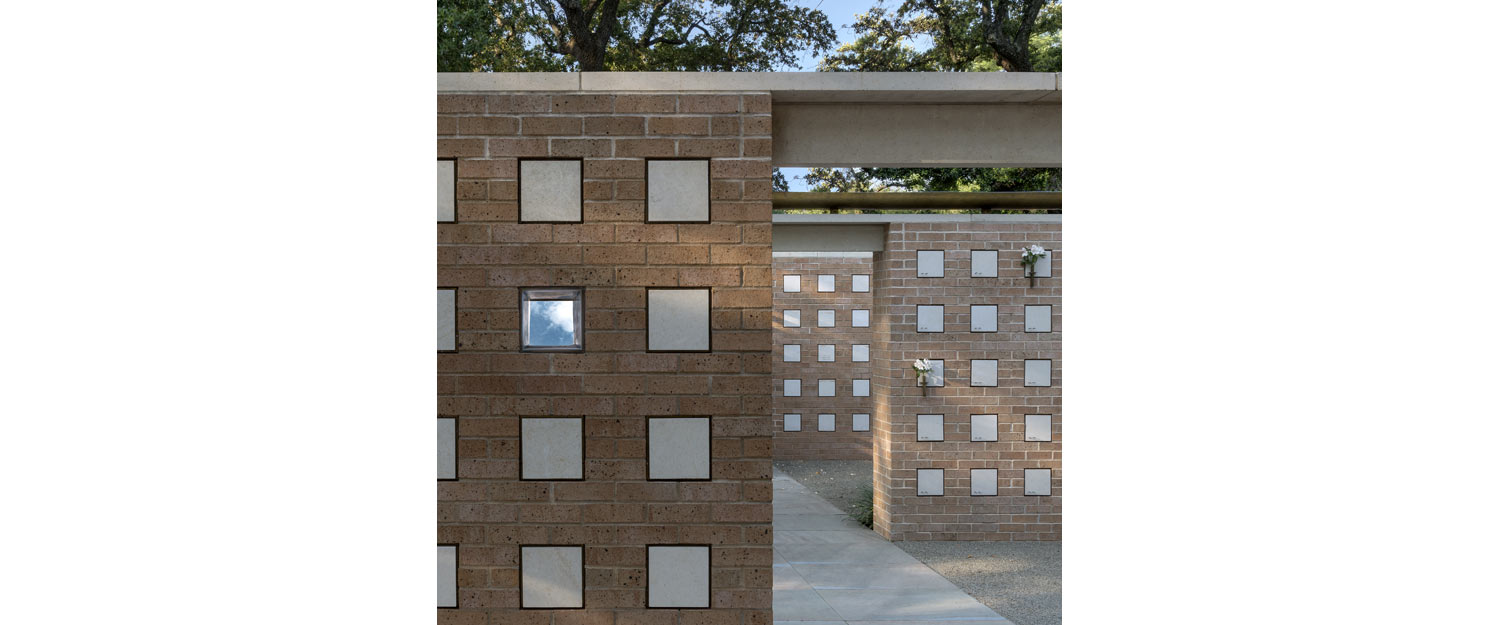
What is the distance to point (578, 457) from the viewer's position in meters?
2.69

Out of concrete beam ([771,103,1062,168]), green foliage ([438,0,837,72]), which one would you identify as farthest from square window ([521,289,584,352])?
green foliage ([438,0,837,72])

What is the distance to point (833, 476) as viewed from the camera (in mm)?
10508

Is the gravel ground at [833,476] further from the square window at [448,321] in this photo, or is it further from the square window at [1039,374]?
the square window at [448,321]

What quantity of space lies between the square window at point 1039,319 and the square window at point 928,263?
682 mm

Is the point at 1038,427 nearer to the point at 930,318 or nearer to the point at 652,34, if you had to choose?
the point at 930,318

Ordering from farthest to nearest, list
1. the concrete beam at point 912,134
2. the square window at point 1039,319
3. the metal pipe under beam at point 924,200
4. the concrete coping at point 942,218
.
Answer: the square window at point 1039,319
the concrete coping at point 942,218
the metal pipe under beam at point 924,200
the concrete beam at point 912,134

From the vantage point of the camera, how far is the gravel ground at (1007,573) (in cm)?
503

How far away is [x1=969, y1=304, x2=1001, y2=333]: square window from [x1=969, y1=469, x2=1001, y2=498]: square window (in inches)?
37.8

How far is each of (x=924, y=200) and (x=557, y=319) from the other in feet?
13.9

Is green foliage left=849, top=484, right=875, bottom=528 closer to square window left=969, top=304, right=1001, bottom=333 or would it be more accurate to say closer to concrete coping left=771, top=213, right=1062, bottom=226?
square window left=969, top=304, right=1001, bottom=333

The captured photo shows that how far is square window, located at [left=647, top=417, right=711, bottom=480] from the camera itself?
8.81 ft

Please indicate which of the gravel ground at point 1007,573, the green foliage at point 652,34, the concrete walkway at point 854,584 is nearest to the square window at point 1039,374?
the gravel ground at point 1007,573
